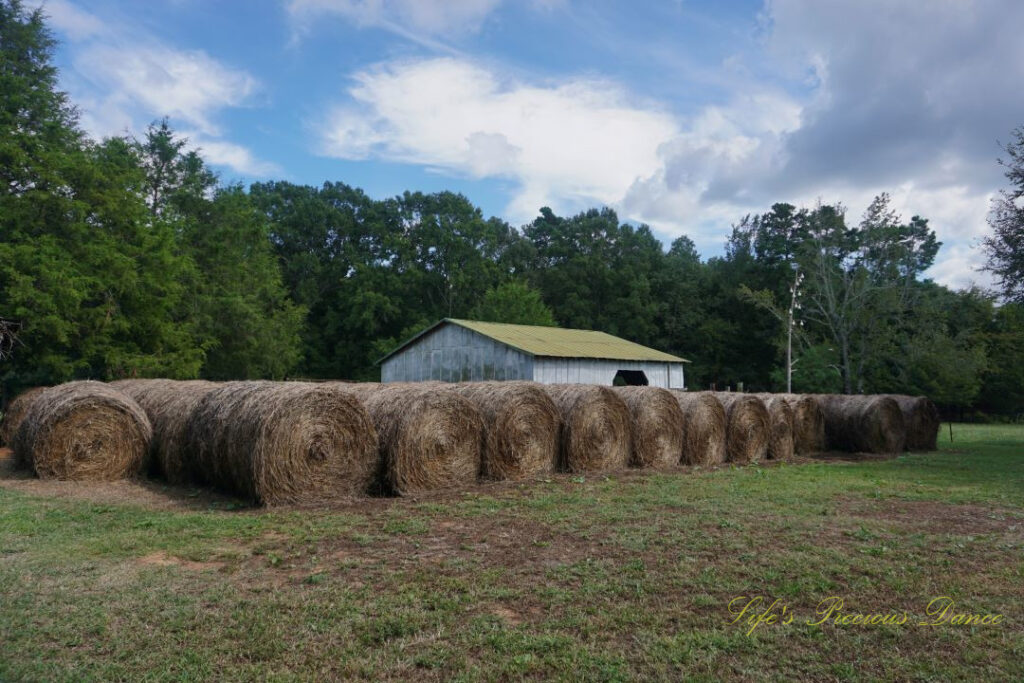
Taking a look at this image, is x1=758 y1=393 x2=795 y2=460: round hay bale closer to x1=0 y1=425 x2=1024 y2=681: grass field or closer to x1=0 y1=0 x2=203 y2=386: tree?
x1=0 y1=425 x2=1024 y2=681: grass field

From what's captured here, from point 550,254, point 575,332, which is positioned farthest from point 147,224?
point 550,254

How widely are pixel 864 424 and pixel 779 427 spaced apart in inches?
134

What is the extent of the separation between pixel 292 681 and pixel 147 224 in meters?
29.0

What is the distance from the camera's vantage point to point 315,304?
52.7 metres

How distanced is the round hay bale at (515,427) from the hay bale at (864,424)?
34.7 feet

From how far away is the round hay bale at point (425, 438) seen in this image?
32.4ft

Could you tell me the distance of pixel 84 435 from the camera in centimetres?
1081

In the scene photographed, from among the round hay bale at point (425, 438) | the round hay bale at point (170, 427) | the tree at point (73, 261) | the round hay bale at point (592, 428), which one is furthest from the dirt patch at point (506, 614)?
the tree at point (73, 261)

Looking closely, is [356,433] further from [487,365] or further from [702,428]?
[487,365]

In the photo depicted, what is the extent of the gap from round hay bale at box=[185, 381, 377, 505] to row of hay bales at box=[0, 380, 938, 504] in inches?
0.7

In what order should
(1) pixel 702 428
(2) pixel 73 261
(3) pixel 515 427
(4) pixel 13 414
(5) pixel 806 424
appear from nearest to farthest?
(3) pixel 515 427
(1) pixel 702 428
(4) pixel 13 414
(5) pixel 806 424
(2) pixel 73 261

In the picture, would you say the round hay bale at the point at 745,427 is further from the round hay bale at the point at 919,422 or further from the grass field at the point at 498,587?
the grass field at the point at 498,587

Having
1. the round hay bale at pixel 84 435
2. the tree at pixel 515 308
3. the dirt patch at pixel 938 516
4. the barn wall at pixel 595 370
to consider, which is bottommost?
the dirt patch at pixel 938 516

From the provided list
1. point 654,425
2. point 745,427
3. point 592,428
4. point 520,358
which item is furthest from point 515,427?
point 520,358
